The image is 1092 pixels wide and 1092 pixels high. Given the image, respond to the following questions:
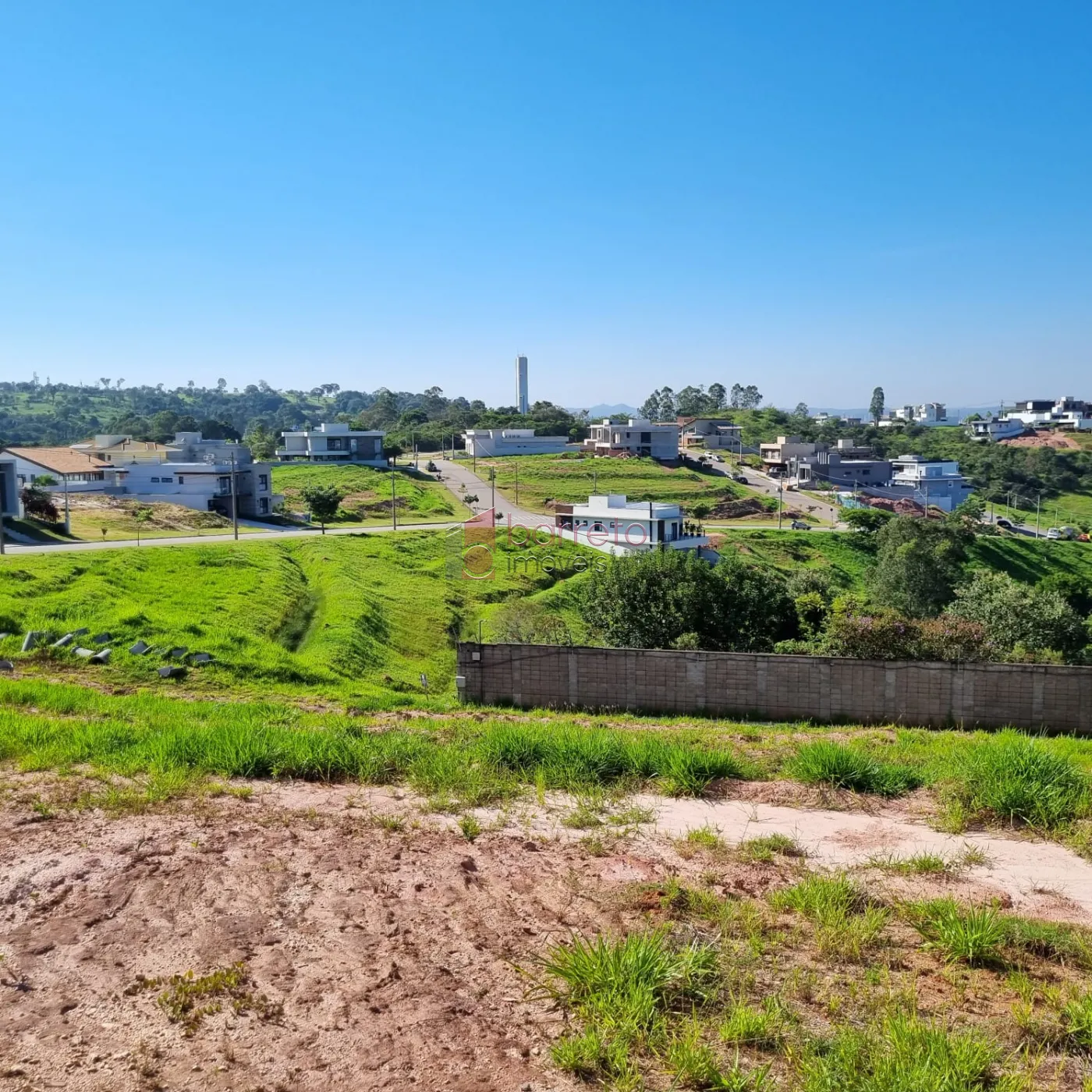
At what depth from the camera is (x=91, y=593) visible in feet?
67.8

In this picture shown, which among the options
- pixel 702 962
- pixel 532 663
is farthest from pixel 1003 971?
pixel 532 663

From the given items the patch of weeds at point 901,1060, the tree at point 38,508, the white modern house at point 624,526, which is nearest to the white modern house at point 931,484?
the white modern house at point 624,526

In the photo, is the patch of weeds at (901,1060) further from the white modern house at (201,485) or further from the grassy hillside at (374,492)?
the white modern house at (201,485)

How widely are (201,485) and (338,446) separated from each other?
21.8 metres

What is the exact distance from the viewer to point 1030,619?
24.5 meters

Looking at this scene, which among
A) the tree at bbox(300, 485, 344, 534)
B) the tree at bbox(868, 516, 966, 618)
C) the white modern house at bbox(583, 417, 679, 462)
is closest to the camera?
the tree at bbox(868, 516, 966, 618)

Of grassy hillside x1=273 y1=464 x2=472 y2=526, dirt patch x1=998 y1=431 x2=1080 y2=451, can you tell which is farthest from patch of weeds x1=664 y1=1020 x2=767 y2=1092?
dirt patch x1=998 y1=431 x2=1080 y2=451

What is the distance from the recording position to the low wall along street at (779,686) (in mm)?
13641

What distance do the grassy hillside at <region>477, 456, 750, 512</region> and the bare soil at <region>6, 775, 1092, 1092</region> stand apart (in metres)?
46.3

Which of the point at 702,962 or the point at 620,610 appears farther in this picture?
the point at 620,610

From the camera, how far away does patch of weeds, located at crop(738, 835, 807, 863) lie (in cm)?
649

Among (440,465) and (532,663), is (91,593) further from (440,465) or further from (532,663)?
(440,465)

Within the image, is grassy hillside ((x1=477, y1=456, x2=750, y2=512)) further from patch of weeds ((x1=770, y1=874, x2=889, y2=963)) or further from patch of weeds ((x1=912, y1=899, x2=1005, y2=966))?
patch of weeds ((x1=912, y1=899, x2=1005, y2=966))

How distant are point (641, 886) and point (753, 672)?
8.82 meters
